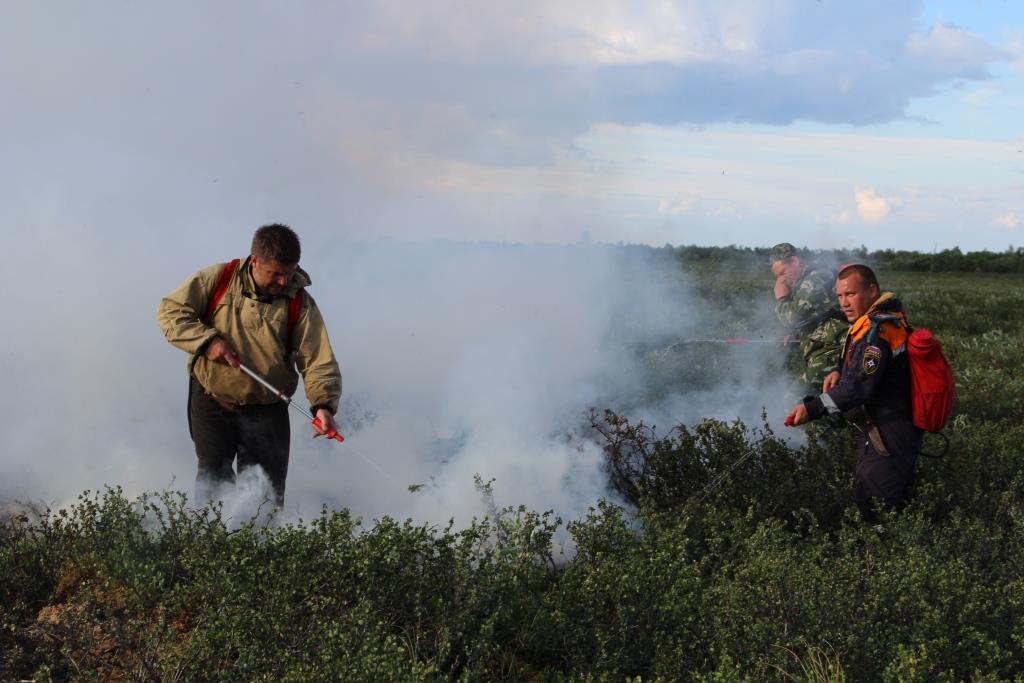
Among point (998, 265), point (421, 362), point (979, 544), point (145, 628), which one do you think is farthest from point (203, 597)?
point (998, 265)

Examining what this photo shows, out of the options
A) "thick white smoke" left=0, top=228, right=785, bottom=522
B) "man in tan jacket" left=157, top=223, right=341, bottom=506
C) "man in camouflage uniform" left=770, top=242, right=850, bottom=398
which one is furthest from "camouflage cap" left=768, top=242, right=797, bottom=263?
"man in tan jacket" left=157, top=223, right=341, bottom=506

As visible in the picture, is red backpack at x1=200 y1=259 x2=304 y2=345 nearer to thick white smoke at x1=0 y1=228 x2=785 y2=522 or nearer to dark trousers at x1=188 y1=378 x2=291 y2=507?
dark trousers at x1=188 y1=378 x2=291 y2=507

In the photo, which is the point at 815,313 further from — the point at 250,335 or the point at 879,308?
the point at 250,335

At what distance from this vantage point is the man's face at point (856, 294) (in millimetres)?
5242

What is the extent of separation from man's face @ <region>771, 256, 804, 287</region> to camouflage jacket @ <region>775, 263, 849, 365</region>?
0.16 ft

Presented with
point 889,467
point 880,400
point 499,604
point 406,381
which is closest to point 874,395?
point 880,400

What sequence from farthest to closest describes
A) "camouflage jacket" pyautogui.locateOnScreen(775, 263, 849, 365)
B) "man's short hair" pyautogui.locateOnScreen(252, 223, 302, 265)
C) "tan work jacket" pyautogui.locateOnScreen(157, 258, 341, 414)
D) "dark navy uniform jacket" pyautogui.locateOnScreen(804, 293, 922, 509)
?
"camouflage jacket" pyautogui.locateOnScreen(775, 263, 849, 365) → "dark navy uniform jacket" pyautogui.locateOnScreen(804, 293, 922, 509) → "tan work jacket" pyautogui.locateOnScreen(157, 258, 341, 414) → "man's short hair" pyautogui.locateOnScreen(252, 223, 302, 265)

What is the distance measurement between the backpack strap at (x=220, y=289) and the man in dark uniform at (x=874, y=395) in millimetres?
2795

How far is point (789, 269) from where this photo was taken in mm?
7805

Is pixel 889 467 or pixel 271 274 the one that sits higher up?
pixel 271 274

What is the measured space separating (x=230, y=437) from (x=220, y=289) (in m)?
0.72

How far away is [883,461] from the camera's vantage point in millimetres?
5273

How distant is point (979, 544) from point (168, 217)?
6298 millimetres

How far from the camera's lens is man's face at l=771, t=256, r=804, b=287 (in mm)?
7801
